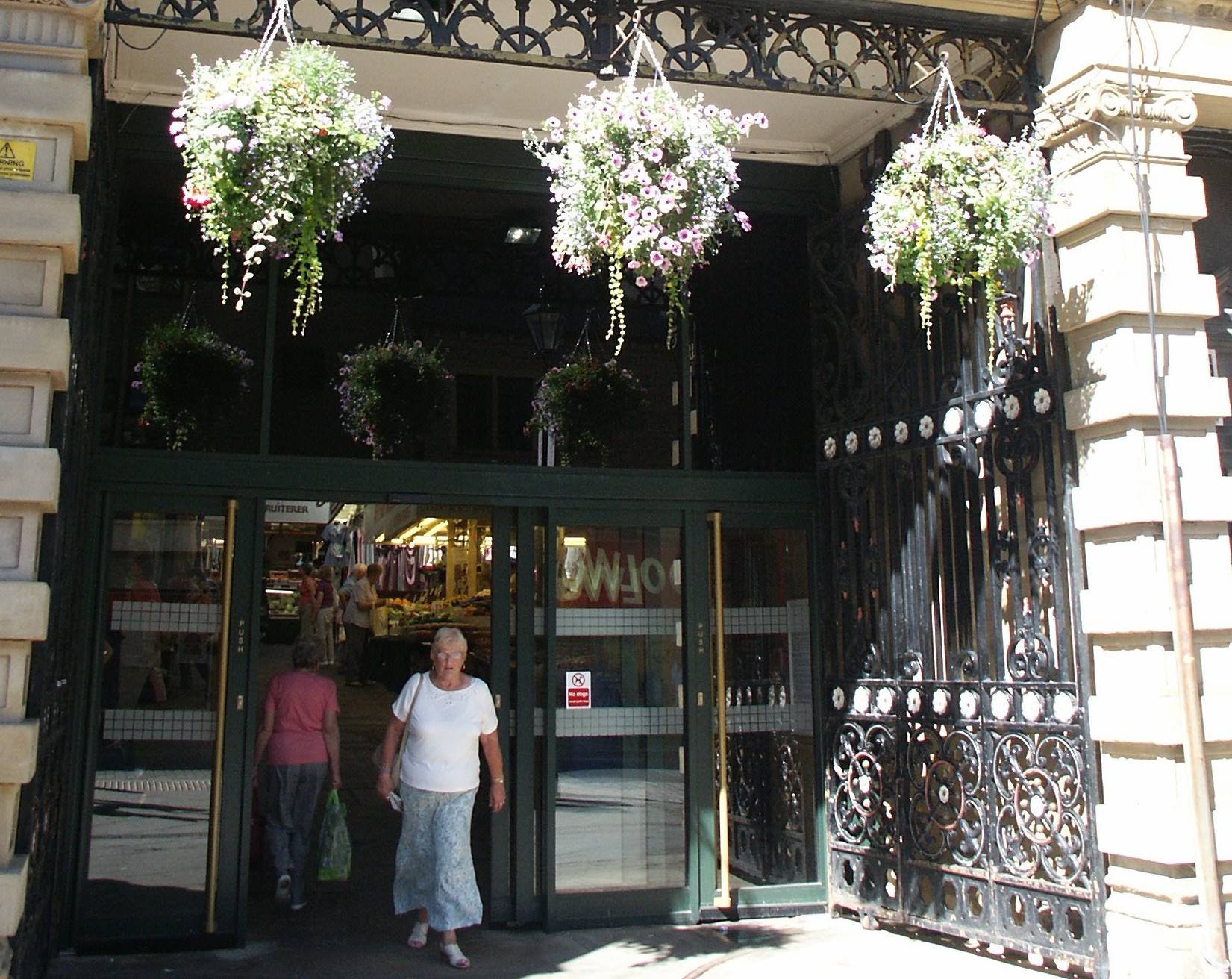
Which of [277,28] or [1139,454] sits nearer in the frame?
[277,28]

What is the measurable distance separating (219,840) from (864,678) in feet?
12.4

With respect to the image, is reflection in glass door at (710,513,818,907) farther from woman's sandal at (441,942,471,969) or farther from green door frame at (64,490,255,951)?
green door frame at (64,490,255,951)

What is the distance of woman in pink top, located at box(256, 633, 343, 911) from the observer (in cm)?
733

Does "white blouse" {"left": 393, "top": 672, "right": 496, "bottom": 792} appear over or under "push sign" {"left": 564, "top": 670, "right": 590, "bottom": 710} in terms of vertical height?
under

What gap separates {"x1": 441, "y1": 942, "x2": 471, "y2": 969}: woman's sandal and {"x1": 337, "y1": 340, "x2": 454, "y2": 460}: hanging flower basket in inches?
114

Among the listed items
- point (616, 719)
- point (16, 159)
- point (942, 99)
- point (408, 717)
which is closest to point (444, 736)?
point (408, 717)

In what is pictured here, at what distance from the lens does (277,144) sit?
4.79 meters

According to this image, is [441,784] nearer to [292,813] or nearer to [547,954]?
[547,954]

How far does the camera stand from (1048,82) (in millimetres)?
6141

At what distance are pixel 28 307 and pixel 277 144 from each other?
1.30m

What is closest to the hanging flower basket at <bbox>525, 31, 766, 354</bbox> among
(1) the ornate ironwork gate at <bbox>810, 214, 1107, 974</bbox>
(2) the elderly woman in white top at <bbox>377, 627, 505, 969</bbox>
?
(1) the ornate ironwork gate at <bbox>810, 214, 1107, 974</bbox>

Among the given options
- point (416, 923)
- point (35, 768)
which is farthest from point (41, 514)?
point (416, 923)

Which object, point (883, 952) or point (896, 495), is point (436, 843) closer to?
point (883, 952)

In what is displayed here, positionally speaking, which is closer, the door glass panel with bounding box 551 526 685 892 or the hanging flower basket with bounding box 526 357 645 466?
the door glass panel with bounding box 551 526 685 892
